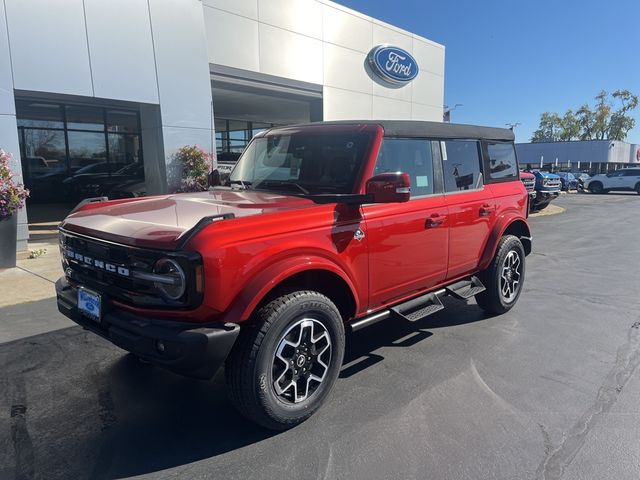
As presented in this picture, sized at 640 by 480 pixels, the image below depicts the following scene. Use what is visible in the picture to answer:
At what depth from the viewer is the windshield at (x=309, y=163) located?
11.5 feet

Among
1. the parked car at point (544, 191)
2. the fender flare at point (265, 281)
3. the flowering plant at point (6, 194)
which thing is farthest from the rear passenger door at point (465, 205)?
the parked car at point (544, 191)

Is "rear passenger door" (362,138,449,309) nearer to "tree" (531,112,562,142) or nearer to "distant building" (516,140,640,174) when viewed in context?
"distant building" (516,140,640,174)

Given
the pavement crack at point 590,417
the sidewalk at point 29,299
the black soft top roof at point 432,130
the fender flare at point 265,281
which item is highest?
the black soft top roof at point 432,130

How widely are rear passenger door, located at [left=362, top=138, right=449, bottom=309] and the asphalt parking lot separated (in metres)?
0.69

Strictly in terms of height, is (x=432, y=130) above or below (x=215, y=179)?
above

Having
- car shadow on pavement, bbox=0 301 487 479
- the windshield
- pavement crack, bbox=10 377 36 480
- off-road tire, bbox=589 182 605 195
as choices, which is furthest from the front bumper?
off-road tire, bbox=589 182 605 195

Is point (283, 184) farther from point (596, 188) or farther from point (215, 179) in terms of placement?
point (596, 188)

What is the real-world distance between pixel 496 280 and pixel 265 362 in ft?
10.1

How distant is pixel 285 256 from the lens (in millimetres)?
2818

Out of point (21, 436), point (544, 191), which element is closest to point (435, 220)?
point (21, 436)

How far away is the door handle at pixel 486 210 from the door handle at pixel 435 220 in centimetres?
72

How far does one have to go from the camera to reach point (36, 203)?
15.0 metres

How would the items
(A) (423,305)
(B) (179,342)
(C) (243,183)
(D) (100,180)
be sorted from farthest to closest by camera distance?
(D) (100,180), (C) (243,183), (A) (423,305), (B) (179,342)

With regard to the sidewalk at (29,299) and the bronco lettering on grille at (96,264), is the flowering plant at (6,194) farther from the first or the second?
the bronco lettering on grille at (96,264)
